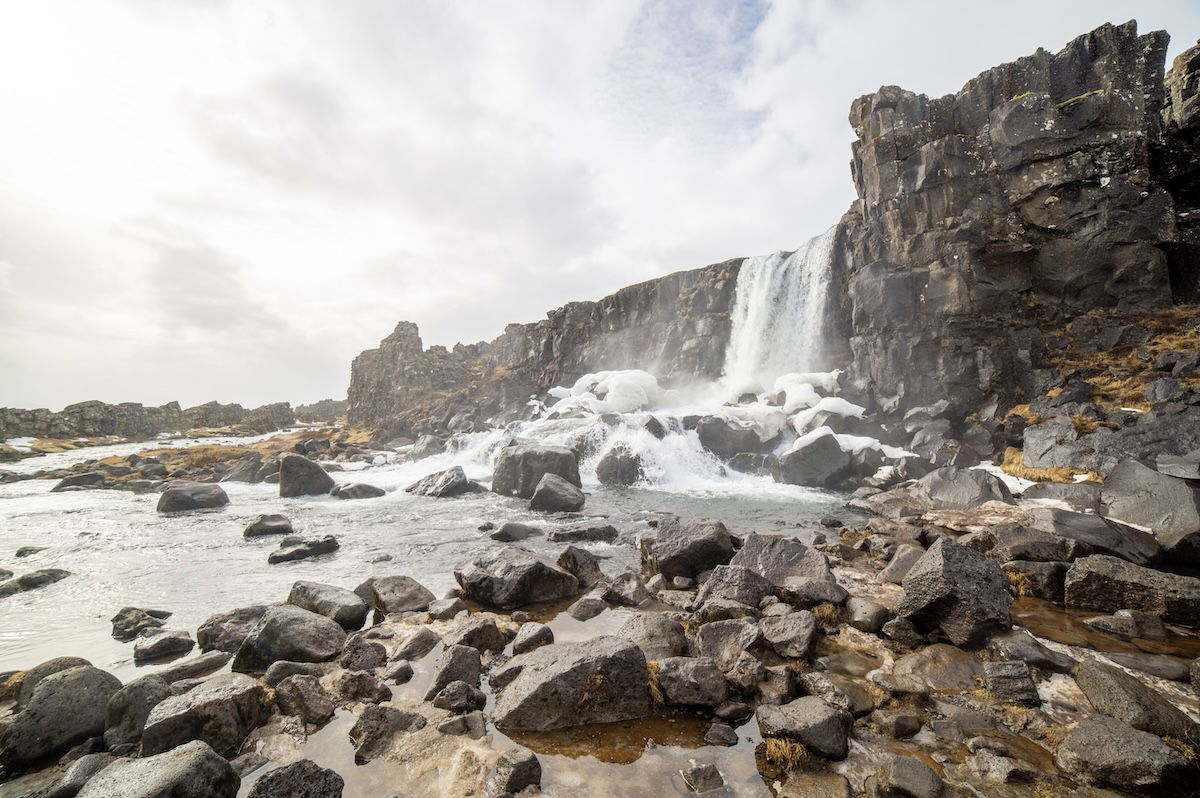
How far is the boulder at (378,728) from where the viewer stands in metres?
5.06

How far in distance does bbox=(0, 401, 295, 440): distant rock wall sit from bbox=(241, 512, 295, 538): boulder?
61600 mm

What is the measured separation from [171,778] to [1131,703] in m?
9.50

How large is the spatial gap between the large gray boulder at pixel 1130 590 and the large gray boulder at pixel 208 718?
41.8ft

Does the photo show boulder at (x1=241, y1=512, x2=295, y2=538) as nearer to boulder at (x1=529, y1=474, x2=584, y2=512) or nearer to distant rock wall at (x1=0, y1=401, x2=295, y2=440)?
boulder at (x1=529, y1=474, x2=584, y2=512)

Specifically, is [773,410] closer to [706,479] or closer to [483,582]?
[706,479]

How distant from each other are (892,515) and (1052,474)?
7751 mm

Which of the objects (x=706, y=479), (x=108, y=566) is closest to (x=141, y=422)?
(x=108, y=566)

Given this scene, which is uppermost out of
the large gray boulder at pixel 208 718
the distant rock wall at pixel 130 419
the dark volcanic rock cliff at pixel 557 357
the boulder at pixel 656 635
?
the dark volcanic rock cliff at pixel 557 357

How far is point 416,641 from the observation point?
7414 millimetres

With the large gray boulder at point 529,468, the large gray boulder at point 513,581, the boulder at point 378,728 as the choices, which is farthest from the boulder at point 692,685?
the large gray boulder at point 529,468

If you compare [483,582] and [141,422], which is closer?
[483,582]

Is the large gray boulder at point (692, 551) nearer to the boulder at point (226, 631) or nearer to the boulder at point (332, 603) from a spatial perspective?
the boulder at point (332, 603)

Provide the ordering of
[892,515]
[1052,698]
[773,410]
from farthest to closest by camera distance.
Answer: [773,410] < [892,515] < [1052,698]

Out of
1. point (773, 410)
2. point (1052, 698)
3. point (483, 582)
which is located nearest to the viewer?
point (1052, 698)
